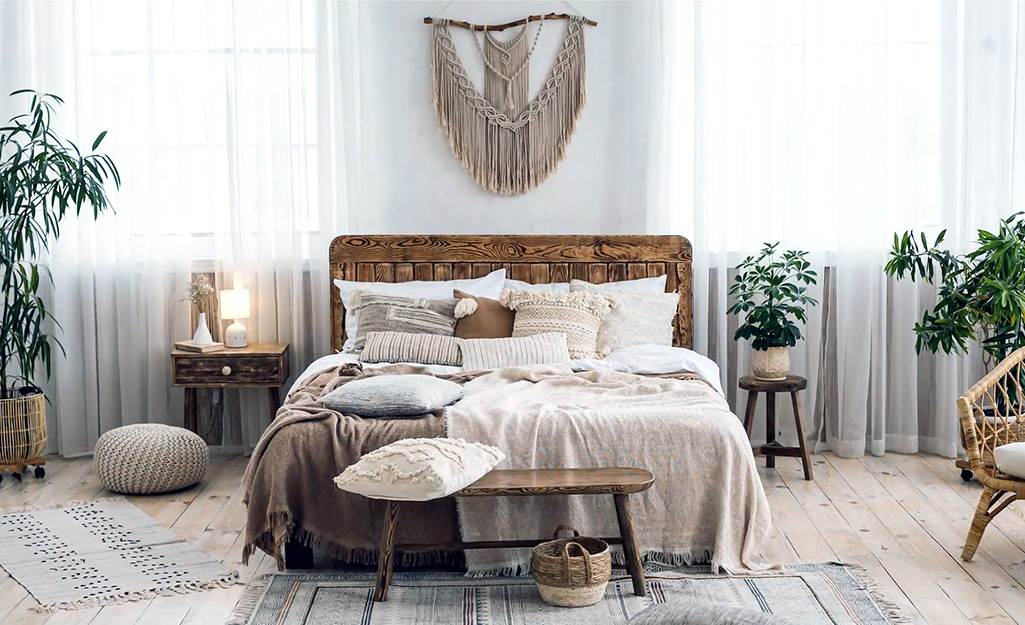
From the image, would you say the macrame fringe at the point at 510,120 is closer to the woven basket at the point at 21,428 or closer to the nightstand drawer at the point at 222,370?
the nightstand drawer at the point at 222,370

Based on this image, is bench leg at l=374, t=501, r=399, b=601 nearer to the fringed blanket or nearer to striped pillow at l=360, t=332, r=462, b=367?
the fringed blanket

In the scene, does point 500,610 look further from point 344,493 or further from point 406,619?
point 344,493

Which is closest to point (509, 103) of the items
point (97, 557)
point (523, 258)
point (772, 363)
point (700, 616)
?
point (523, 258)

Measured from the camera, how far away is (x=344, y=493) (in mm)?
3434

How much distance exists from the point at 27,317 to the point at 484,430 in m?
2.53

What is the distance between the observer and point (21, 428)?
4652 millimetres

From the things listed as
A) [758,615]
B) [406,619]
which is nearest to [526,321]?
[406,619]

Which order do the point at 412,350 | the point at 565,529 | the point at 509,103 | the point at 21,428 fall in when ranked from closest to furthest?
the point at 565,529
the point at 412,350
the point at 21,428
the point at 509,103

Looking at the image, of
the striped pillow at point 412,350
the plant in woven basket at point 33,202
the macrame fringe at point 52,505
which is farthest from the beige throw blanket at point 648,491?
the plant in woven basket at point 33,202

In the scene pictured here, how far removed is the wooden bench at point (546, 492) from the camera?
3.12 meters

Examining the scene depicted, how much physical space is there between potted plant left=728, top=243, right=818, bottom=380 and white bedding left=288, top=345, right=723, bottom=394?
0.28 m

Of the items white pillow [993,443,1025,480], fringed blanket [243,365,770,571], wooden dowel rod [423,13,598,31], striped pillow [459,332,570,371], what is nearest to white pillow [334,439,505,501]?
fringed blanket [243,365,770,571]

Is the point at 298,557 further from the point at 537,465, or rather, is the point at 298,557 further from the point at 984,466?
the point at 984,466

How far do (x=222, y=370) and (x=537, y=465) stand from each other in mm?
2072
